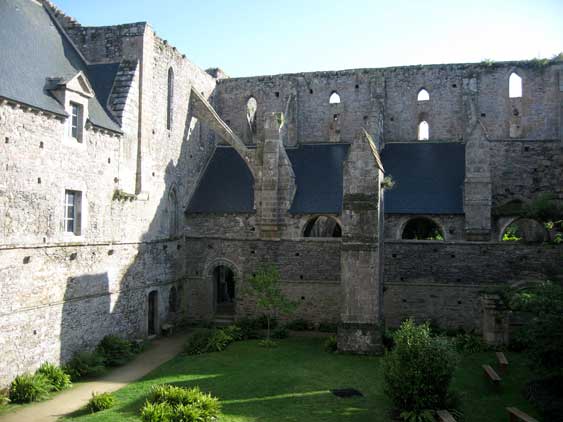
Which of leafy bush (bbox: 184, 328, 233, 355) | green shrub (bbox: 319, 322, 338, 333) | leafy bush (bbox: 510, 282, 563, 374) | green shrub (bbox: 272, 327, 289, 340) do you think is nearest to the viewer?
leafy bush (bbox: 510, 282, 563, 374)

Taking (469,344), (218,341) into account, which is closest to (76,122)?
(218,341)

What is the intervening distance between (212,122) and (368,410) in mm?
16845

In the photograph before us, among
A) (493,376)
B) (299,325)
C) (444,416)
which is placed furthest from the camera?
(299,325)

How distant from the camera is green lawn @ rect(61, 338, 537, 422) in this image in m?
13.2

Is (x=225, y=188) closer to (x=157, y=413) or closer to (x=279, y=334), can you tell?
(x=279, y=334)

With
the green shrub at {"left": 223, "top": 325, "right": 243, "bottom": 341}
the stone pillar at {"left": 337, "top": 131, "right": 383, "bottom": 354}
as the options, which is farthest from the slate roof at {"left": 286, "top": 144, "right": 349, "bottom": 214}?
the green shrub at {"left": 223, "top": 325, "right": 243, "bottom": 341}

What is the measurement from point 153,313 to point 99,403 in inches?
363

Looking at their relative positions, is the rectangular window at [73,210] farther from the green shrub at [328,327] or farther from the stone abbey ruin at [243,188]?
the green shrub at [328,327]

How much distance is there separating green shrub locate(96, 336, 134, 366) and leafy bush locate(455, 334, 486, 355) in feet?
38.6

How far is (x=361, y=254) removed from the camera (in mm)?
18953

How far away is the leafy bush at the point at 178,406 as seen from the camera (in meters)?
12.3

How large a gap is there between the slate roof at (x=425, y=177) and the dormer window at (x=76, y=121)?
13079 millimetres

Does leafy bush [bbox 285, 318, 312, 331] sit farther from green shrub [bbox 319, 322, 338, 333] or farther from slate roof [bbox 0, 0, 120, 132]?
slate roof [bbox 0, 0, 120, 132]

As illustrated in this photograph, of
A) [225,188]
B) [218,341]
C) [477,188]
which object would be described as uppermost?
[225,188]
